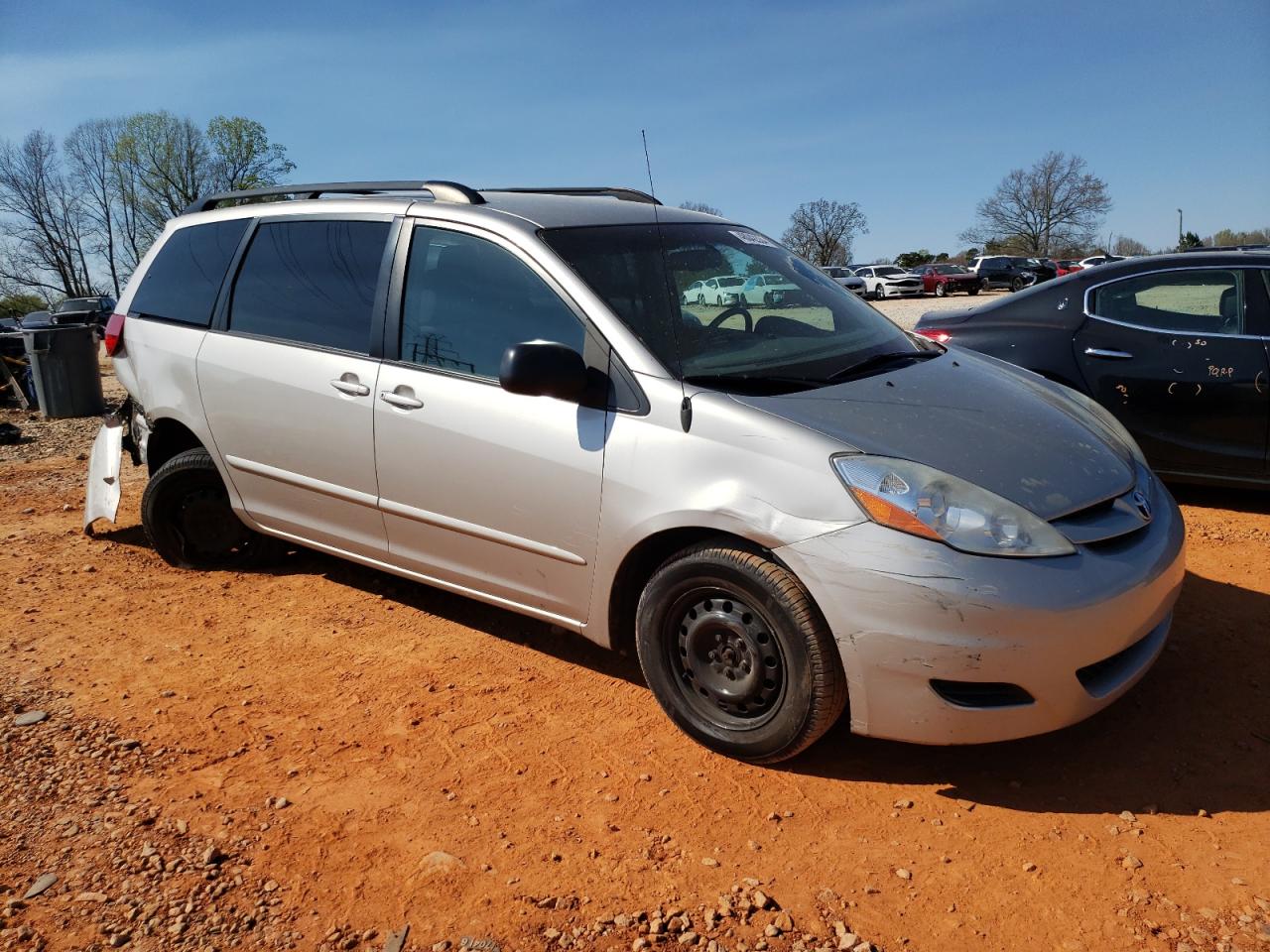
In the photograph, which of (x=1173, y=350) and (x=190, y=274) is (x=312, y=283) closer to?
(x=190, y=274)

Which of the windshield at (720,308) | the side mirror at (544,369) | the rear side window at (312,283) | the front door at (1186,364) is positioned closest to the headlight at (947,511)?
the windshield at (720,308)


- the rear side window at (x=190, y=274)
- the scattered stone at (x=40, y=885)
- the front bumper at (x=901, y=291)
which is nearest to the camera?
the scattered stone at (x=40, y=885)

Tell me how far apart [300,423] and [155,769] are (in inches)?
60.5

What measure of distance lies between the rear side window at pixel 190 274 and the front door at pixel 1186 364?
4.82m

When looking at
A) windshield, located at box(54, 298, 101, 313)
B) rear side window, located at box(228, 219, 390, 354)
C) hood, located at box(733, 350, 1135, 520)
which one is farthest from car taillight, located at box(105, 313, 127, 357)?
windshield, located at box(54, 298, 101, 313)

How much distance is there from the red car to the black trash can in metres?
40.0

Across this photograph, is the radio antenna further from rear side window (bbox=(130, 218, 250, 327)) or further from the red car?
the red car

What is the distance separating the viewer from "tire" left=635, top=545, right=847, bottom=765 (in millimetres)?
2951

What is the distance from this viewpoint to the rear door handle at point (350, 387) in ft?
13.1

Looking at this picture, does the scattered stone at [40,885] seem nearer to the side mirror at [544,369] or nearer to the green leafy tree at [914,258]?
the side mirror at [544,369]

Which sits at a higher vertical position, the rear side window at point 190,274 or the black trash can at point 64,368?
the rear side window at point 190,274

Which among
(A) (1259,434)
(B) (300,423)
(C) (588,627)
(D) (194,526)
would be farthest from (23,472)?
(A) (1259,434)

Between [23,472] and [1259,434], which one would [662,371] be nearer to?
[1259,434]

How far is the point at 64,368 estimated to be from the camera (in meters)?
11.6
